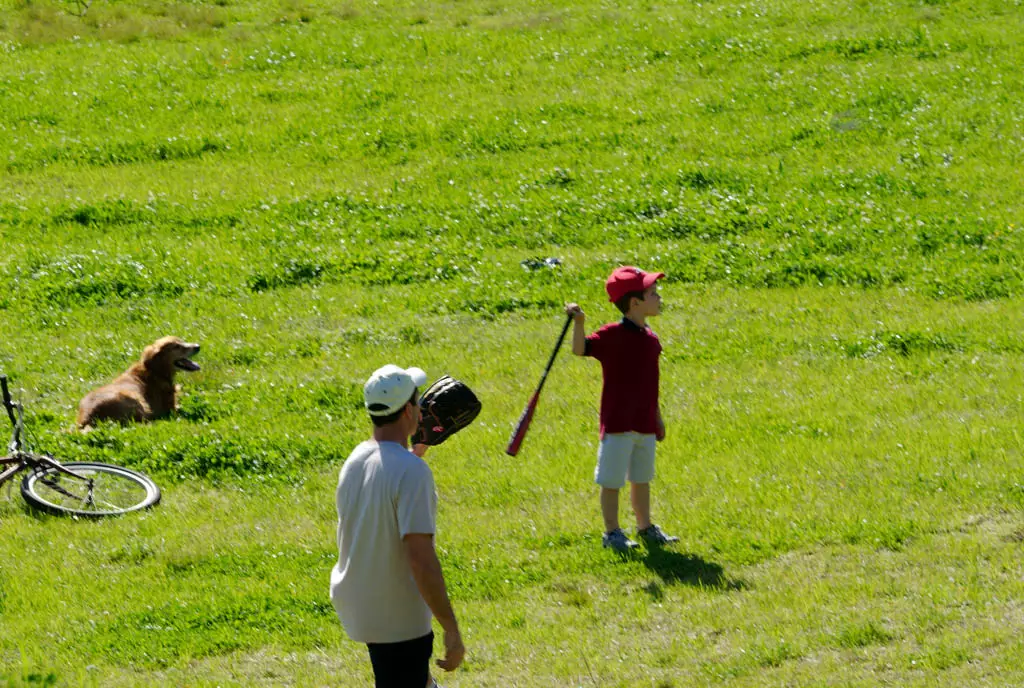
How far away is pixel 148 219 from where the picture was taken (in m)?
20.4

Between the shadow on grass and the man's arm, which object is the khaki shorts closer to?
the shadow on grass

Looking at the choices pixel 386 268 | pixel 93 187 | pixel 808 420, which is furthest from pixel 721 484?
pixel 93 187

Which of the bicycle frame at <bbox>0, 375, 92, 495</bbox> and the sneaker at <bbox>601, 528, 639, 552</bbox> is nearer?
the sneaker at <bbox>601, 528, 639, 552</bbox>

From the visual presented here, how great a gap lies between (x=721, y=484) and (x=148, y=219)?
478 inches

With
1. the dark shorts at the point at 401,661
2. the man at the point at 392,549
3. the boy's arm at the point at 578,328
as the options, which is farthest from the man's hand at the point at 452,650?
the boy's arm at the point at 578,328

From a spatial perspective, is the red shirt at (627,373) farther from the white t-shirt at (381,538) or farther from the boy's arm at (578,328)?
the white t-shirt at (381,538)

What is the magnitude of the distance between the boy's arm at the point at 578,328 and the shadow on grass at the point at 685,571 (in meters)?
1.49

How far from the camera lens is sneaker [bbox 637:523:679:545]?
9.67 metres

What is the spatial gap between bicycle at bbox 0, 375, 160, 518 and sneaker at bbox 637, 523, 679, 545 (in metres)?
3.96

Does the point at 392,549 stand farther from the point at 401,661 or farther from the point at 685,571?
the point at 685,571

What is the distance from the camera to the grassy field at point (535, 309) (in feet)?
27.8

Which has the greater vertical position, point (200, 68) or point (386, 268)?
point (200, 68)

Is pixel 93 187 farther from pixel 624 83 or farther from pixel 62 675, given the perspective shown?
pixel 62 675

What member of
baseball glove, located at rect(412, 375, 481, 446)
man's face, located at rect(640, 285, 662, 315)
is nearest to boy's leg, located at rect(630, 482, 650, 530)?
man's face, located at rect(640, 285, 662, 315)
